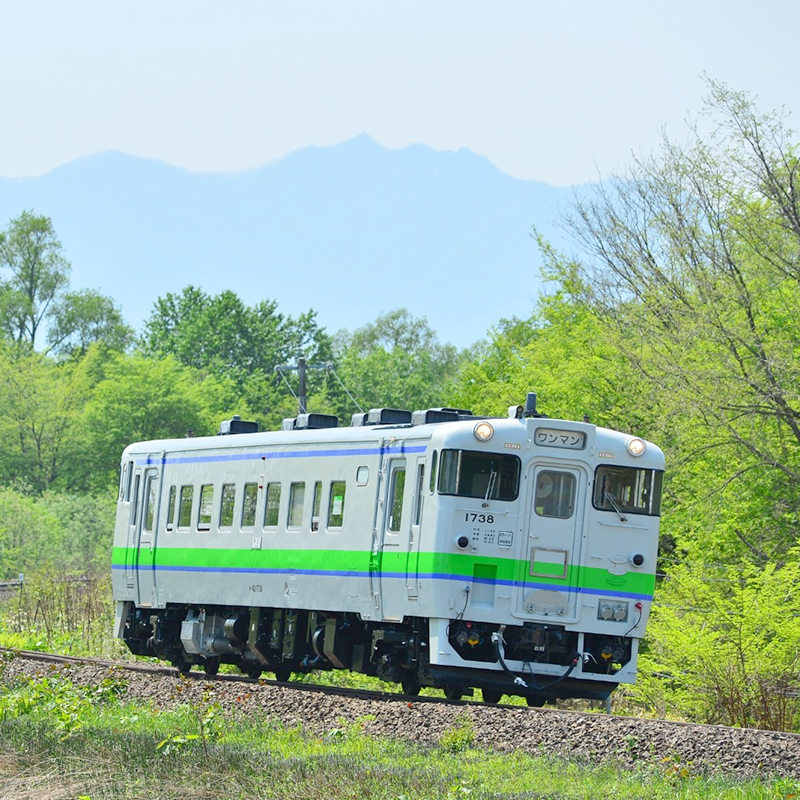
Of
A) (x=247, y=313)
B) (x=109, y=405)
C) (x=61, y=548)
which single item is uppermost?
(x=247, y=313)

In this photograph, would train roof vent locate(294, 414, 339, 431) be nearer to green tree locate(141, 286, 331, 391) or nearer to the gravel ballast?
the gravel ballast

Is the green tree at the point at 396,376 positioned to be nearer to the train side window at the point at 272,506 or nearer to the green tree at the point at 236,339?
the green tree at the point at 236,339

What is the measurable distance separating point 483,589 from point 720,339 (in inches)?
479

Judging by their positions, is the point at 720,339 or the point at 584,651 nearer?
the point at 584,651

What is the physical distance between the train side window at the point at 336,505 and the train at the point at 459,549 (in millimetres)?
20

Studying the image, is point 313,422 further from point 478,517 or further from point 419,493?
point 478,517

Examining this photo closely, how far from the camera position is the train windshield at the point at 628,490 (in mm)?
16188

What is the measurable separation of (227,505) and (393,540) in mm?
3781

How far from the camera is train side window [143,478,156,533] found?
68.7 ft

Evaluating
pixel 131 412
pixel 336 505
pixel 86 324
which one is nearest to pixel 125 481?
pixel 336 505

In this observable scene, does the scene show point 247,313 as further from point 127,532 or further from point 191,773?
point 191,773

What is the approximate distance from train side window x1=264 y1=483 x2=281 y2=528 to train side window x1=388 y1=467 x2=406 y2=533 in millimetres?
2362

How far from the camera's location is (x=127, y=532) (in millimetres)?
21516

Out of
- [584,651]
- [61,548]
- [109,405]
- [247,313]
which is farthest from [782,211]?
[247,313]
